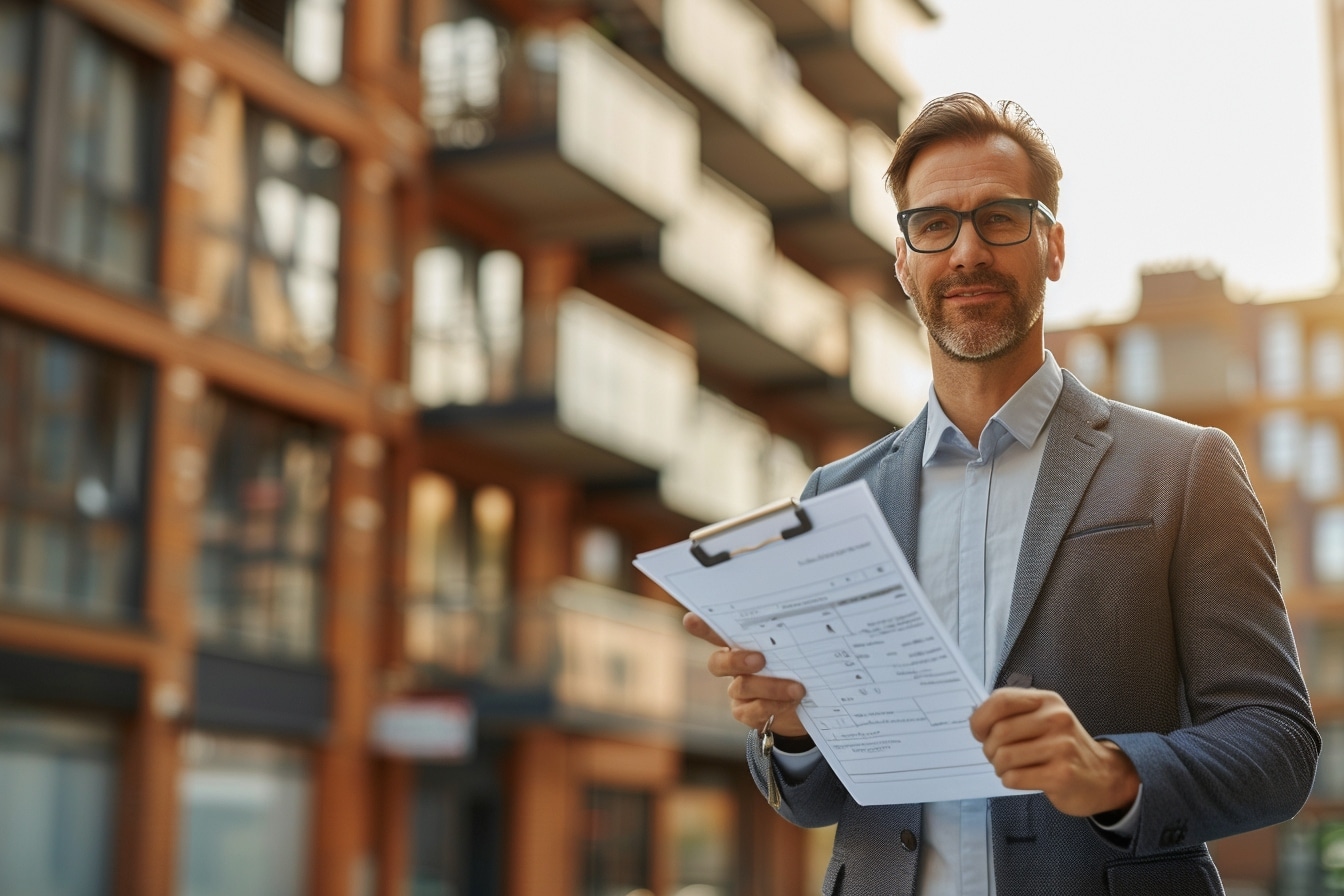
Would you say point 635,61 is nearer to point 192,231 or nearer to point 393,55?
point 393,55

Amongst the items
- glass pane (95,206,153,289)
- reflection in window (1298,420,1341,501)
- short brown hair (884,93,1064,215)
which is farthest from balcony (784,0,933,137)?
reflection in window (1298,420,1341,501)

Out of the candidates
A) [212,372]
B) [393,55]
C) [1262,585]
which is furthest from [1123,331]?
[1262,585]

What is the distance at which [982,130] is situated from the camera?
2682 mm

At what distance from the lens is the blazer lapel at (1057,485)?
8.06ft

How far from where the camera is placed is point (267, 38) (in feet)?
60.7

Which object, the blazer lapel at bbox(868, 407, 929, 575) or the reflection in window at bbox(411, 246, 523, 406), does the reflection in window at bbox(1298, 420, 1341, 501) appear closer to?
the reflection in window at bbox(411, 246, 523, 406)

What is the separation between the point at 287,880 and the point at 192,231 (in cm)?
676

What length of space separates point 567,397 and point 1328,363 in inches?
2028

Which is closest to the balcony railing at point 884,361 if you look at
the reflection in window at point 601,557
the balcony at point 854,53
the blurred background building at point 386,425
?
the blurred background building at point 386,425

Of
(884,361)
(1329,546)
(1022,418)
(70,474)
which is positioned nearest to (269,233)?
(70,474)

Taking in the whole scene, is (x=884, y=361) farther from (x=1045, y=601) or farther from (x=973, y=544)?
(x=1045, y=601)

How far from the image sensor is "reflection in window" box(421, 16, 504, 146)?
21469 millimetres

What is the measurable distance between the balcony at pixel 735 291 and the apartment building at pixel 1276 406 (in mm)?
34381

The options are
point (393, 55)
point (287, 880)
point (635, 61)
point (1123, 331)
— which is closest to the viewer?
point (287, 880)
